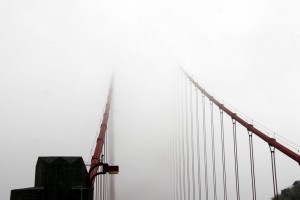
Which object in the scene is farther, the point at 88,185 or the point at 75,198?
the point at 88,185

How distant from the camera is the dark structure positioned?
27.1 feet

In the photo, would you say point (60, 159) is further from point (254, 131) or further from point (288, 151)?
point (254, 131)

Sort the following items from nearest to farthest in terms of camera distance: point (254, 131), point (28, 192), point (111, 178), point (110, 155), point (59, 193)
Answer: point (28, 192), point (59, 193), point (254, 131), point (111, 178), point (110, 155)

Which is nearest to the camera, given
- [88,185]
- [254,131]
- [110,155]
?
[88,185]

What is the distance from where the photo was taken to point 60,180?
849 cm

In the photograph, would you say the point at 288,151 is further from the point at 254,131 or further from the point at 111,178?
the point at 111,178

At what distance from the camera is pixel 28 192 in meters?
7.87

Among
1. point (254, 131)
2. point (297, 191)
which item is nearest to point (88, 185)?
point (254, 131)

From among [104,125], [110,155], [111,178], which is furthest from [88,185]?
[110,155]

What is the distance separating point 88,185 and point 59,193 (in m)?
1.42

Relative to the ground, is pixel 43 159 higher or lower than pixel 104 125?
lower

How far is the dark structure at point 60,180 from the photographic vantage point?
8.26 metres

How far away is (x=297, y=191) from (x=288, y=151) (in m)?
57.1

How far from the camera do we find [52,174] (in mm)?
8492
